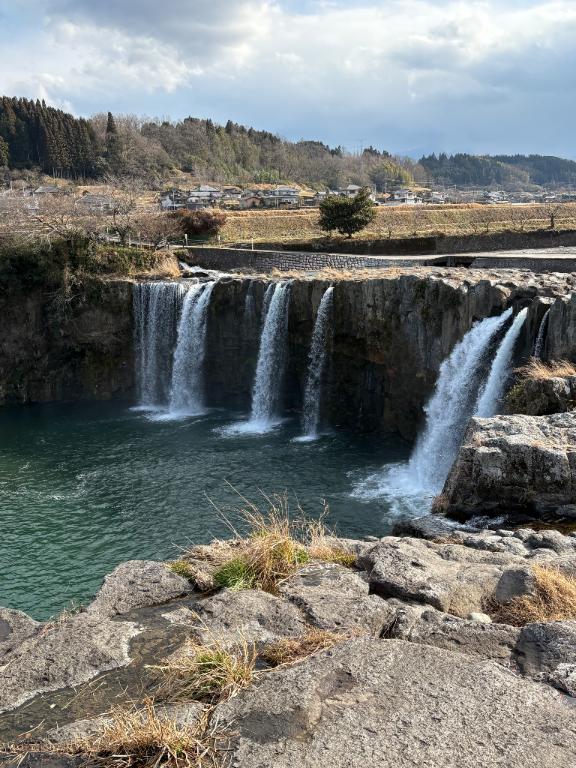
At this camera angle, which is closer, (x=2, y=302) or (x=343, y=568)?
(x=343, y=568)

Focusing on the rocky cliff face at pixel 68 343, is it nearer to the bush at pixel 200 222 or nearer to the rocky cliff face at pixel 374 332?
the rocky cliff face at pixel 374 332

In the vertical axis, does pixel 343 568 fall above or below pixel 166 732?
below

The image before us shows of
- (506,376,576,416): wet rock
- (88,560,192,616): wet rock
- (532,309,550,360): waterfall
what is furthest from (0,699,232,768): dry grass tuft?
(532,309,550,360): waterfall

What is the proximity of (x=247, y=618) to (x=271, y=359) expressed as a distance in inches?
997

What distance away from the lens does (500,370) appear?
21141mm

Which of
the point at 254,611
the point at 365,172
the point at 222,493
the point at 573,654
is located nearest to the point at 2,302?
the point at 222,493

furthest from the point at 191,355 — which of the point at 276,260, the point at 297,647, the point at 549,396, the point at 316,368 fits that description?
the point at 297,647

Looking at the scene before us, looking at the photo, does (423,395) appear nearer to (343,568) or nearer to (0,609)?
(343,568)

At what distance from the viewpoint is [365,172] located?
156 m

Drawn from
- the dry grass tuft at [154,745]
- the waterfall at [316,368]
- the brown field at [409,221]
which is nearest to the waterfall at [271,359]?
the waterfall at [316,368]

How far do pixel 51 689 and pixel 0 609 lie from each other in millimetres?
2703

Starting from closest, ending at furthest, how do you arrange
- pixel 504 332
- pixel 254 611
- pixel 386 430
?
pixel 254 611, pixel 504 332, pixel 386 430

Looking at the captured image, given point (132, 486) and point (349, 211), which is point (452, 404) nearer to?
point (132, 486)

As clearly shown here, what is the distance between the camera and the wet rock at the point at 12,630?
768 cm
